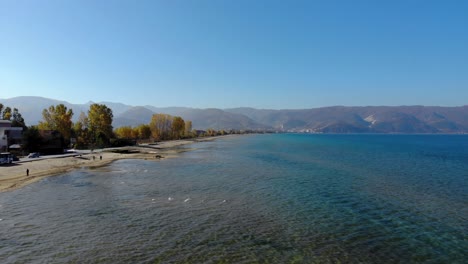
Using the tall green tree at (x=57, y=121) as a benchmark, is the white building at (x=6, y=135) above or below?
below

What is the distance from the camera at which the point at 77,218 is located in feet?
104

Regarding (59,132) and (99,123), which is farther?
(99,123)

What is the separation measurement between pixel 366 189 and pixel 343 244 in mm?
26922

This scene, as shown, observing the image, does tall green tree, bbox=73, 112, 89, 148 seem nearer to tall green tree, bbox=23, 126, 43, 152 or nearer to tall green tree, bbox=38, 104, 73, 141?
tall green tree, bbox=38, 104, 73, 141

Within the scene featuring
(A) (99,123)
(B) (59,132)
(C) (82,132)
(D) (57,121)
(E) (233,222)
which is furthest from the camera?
(A) (99,123)

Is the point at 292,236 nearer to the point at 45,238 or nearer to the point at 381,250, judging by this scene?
the point at 381,250

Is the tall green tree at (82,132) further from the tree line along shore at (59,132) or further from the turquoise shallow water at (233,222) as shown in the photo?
the turquoise shallow water at (233,222)

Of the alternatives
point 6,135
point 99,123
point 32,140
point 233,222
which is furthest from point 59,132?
point 233,222

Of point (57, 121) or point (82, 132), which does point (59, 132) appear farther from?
point (82, 132)

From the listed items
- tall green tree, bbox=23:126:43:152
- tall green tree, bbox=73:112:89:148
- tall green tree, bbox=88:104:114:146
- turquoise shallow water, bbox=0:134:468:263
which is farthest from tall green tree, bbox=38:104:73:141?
turquoise shallow water, bbox=0:134:468:263

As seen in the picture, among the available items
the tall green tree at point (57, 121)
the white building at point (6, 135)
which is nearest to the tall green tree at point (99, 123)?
the tall green tree at point (57, 121)

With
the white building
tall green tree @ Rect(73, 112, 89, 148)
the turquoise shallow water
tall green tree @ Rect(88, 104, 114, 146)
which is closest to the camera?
the turquoise shallow water

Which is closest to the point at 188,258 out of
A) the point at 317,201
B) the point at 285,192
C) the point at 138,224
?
the point at 138,224

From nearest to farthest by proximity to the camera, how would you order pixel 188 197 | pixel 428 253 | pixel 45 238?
pixel 428 253 → pixel 45 238 → pixel 188 197
